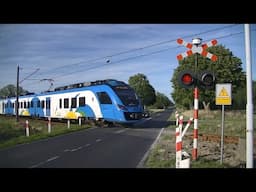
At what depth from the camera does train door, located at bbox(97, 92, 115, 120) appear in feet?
61.6

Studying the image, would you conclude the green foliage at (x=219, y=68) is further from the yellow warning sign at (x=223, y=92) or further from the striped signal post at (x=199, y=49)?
the yellow warning sign at (x=223, y=92)

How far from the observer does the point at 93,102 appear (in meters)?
20.3

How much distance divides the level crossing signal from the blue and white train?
907 cm

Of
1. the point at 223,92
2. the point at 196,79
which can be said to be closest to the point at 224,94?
the point at 223,92

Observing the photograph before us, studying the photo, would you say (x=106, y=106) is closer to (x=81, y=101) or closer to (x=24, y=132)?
(x=81, y=101)

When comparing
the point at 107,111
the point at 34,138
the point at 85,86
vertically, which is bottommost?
A: the point at 34,138

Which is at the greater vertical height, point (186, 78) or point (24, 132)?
point (186, 78)

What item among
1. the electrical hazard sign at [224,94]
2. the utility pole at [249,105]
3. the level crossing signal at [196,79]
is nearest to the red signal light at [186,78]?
the level crossing signal at [196,79]

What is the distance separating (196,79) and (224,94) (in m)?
0.83

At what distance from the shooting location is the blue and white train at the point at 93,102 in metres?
18.3
